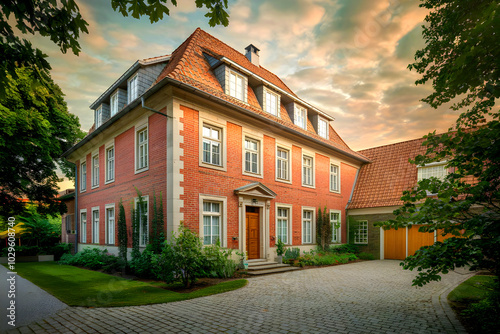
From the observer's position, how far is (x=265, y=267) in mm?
12539

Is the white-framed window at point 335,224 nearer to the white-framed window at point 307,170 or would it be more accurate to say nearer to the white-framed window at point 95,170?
the white-framed window at point 307,170

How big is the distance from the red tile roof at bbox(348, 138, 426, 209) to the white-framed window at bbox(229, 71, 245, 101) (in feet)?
38.0

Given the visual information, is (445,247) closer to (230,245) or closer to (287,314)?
(287,314)

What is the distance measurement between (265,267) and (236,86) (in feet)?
26.6

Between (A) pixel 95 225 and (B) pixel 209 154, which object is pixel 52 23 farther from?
(A) pixel 95 225

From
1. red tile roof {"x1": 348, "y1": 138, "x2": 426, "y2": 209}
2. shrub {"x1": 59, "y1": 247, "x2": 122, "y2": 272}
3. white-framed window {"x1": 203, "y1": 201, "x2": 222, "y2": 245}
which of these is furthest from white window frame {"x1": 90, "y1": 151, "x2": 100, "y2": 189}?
red tile roof {"x1": 348, "y1": 138, "x2": 426, "y2": 209}

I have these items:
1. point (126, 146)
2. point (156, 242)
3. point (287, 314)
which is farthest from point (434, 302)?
point (126, 146)

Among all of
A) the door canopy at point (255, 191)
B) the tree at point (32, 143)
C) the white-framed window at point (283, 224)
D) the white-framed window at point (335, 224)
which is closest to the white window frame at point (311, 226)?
the white-framed window at point (283, 224)

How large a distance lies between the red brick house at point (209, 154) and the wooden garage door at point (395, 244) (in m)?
3.46

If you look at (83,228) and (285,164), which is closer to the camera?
(285,164)

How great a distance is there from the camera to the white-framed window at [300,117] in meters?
17.3

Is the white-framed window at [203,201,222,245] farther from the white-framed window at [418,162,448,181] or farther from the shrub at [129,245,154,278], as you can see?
the white-framed window at [418,162,448,181]

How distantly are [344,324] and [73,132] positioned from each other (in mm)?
20924

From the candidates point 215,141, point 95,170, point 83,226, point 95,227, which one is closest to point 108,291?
point 215,141
